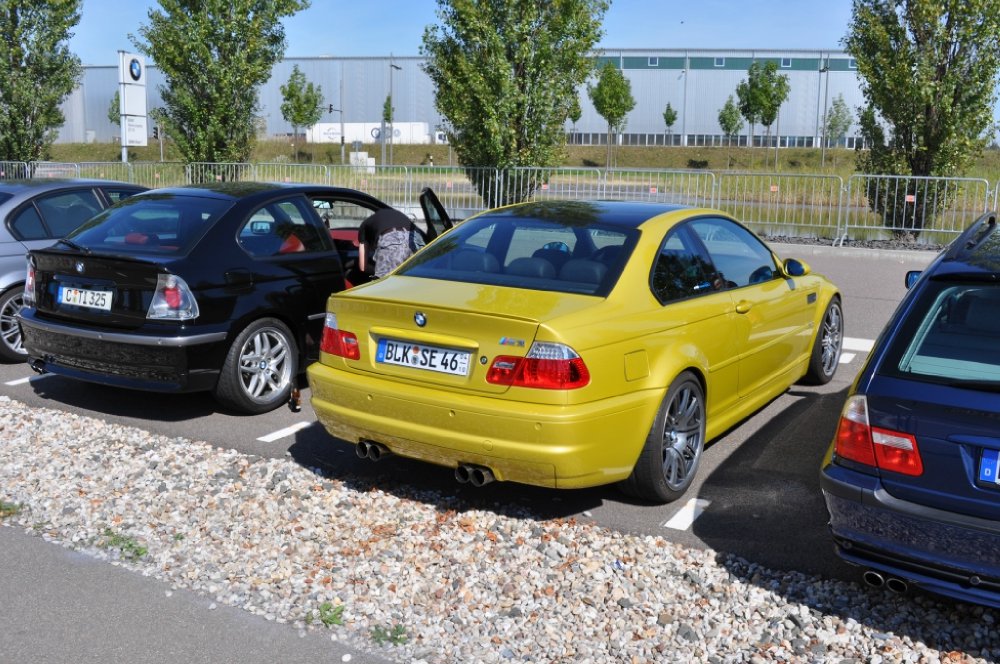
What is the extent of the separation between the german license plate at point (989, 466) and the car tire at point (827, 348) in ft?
12.5

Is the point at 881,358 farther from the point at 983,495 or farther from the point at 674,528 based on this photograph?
the point at 674,528

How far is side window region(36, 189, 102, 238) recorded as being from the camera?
8.46m

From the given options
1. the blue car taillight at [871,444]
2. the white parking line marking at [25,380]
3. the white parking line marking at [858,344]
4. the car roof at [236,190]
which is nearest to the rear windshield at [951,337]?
the blue car taillight at [871,444]

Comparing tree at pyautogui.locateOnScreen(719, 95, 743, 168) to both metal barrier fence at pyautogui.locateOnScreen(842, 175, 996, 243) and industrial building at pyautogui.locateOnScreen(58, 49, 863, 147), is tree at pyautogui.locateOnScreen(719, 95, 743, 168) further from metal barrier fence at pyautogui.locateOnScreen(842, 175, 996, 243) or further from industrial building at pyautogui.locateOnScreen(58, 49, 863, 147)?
metal barrier fence at pyautogui.locateOnScreen(842, 175, 996, 243)

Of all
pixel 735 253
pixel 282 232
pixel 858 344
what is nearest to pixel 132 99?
pixel 282 232

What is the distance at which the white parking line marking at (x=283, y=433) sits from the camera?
19.9 feet

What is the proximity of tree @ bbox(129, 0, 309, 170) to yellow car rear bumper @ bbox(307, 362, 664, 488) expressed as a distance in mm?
18820

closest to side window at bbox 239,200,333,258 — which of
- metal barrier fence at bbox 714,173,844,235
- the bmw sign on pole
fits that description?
metal barrier fence at bbox 714,173,844,235

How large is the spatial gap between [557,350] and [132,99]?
22292mm

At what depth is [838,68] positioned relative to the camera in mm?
62969

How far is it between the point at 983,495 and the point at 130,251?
17.2ft

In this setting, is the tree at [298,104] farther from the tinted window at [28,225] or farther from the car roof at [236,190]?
the car roof at [236,190]

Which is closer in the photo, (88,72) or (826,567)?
(826,567)

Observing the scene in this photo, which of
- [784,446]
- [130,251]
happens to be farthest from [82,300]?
[784,446]
